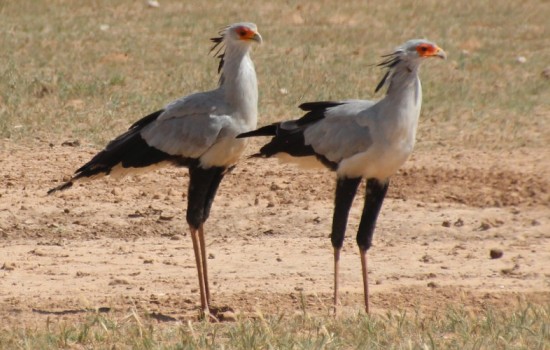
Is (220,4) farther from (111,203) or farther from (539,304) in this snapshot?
(539,304)

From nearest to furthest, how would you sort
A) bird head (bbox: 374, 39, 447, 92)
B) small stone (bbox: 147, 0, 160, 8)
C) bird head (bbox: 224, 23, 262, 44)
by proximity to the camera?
bird head (bbox: 374, 39, 447, 92) < bird head (bbox: 224, 23, 262, 44) < small stone (bbox: 147, 0, 160, 8)

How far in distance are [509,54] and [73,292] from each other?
9094mm

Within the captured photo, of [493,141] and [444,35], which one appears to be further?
[444,35]

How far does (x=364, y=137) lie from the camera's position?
638 cm

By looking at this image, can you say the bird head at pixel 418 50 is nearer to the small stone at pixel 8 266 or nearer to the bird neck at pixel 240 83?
the bird neck at pixel 240 83

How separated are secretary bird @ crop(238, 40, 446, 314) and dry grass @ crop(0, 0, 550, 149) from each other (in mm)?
3799

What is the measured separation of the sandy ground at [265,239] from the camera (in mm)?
6812

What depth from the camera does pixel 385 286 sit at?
7.16m

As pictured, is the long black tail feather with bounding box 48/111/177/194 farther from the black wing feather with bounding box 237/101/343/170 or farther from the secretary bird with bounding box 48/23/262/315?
the black wing feather with bounding box 237/101/343/170

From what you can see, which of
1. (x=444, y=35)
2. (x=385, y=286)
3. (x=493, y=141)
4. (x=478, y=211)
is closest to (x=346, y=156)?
(x=385, y=286)

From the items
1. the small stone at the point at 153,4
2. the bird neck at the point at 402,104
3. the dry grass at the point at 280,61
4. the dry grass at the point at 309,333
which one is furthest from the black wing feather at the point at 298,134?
the small stone at the point at 153,4

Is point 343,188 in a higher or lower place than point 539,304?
higher

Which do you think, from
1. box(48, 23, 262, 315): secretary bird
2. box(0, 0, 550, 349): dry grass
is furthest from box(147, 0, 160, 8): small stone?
box(48, 23, 262, 315): secretary bird

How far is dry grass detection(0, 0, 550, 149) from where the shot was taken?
11.0 metres
